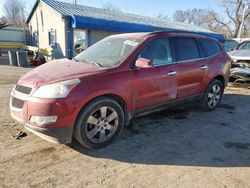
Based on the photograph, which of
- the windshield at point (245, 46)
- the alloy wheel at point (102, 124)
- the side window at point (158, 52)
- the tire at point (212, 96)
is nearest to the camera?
the alloy wheel at point (102, 124)

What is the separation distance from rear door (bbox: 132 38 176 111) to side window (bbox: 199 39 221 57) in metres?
1.33

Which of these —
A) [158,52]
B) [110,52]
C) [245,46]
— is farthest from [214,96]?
[245,46]

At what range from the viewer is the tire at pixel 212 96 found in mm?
5816

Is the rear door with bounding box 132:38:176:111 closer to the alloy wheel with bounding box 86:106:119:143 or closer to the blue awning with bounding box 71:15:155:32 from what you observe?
the alloy wheel with bounding box 86:106:119:143

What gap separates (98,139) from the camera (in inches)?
151

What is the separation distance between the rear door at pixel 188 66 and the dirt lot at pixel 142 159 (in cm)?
77

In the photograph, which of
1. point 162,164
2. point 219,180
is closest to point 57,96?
point 162,164

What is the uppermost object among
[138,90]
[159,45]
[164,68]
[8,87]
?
[159,45]

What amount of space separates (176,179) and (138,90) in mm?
1609

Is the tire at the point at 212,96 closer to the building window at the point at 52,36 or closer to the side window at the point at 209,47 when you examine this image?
the side window at the point at 209,47

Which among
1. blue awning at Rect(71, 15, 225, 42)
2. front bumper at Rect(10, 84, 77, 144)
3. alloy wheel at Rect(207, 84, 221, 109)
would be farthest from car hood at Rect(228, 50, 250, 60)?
front bumper at Rect(10, 84, 77, 144)

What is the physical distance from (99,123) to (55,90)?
2.85 ft

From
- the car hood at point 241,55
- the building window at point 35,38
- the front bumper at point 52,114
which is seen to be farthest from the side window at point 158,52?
the building window at point 35,38

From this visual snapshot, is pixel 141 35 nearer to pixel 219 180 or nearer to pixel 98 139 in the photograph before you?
pixel 98 139
